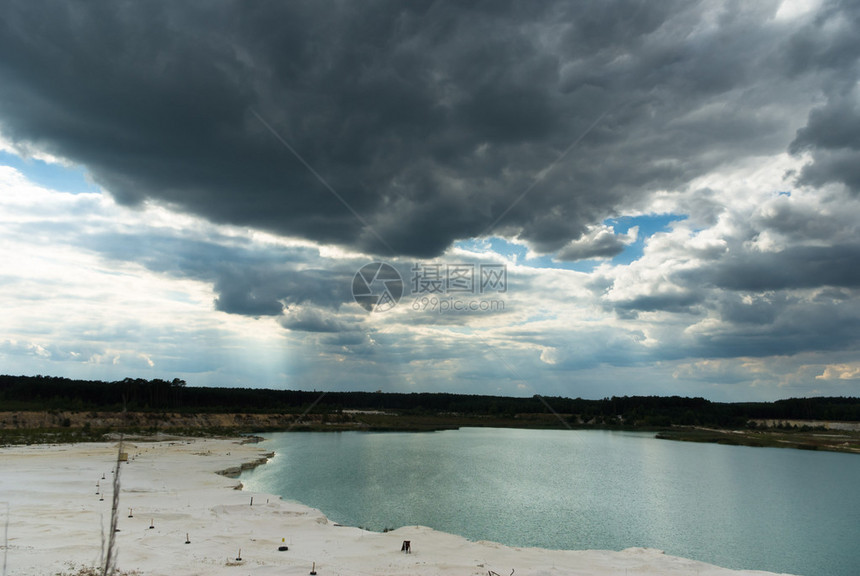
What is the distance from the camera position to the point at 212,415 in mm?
153875

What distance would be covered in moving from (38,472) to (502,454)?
68394 millimetres

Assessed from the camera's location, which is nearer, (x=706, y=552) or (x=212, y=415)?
(x=706, y=552)

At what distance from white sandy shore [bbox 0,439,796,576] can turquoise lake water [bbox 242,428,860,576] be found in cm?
507

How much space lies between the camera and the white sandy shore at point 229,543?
984 inches

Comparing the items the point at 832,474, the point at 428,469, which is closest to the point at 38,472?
the point at 428,469

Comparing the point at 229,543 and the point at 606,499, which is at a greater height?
the point at 229,543

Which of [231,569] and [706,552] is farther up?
[231,569]

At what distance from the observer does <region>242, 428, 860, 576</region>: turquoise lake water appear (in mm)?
37250

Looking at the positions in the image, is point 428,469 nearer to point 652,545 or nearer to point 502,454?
point 502,454

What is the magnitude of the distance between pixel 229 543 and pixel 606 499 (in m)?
38.3

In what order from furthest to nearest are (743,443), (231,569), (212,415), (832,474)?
(212,415) → (743,443) → (832,474) → (231,569)

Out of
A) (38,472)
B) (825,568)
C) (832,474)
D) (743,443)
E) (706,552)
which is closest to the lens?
(825,568)

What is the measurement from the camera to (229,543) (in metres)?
29.4

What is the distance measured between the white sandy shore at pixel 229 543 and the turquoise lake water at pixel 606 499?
5070 millimetres
